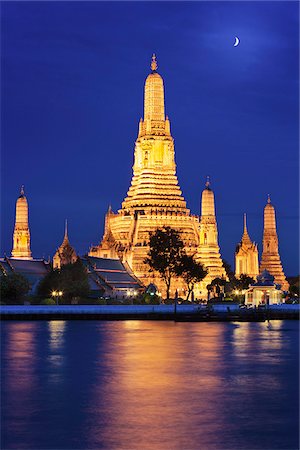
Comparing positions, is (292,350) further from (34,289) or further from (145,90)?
(145,90)

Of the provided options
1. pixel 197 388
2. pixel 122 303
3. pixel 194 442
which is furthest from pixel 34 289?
pixel 194 442

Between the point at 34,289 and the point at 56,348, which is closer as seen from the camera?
the point at 56,348

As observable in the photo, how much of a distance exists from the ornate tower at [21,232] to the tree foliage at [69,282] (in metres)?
19.6

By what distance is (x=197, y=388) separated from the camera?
24.4m

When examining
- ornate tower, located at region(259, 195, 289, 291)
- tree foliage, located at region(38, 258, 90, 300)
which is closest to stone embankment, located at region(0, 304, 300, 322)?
tree foliage, located at region(38, 258, 90, 300)

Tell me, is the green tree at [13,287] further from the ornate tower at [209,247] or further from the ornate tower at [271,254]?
the ornate tower at [271,254]

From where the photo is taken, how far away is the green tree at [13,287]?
60531mm

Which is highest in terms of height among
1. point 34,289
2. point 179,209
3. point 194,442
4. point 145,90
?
point 145,90

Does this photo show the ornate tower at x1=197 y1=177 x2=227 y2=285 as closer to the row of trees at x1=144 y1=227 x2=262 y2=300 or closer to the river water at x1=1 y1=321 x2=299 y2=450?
the row of trees at x1=144 y1=227 x2=262 y2=300

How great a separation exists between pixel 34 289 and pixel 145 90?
2458cm

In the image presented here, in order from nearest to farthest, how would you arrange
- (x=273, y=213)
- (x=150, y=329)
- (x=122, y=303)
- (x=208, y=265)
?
1. (x=150, y=329)
2. (x=122, y=303)
3. (x=208, y=265)
4. (x=273, y=213)

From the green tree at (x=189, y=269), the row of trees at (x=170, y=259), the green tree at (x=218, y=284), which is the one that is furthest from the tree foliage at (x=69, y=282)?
the green tree at (x=218, y=284)

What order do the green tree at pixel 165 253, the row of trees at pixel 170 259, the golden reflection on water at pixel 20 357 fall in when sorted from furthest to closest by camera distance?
1. the green tree at pixel 165 253
2. the row of trees at pixel 170 259
3. the golden reflection on water at pixel 20 357

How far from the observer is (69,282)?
63156 mm
